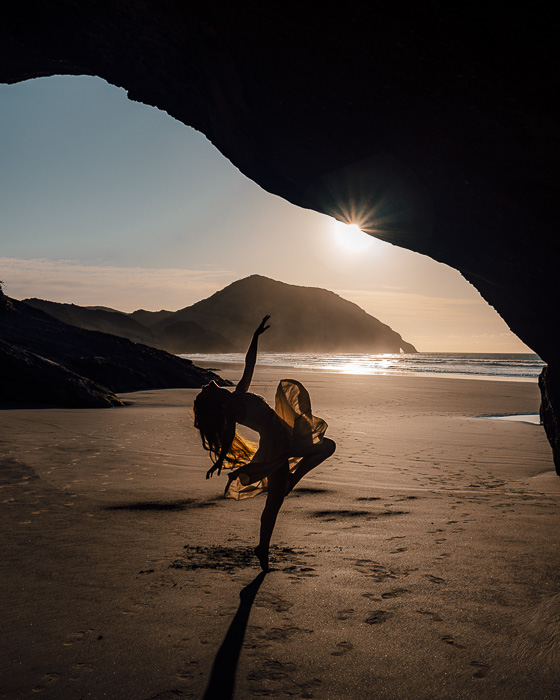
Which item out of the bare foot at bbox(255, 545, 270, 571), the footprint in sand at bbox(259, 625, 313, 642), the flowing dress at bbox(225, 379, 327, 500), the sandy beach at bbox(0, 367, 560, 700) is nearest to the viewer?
the sandy beach at bbox(0, 367, 560, 700)

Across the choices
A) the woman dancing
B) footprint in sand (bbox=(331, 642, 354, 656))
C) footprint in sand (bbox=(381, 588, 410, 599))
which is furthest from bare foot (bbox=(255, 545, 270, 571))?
footprint in sand (bbox=(331, 642, 354, 656))

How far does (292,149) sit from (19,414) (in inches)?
323

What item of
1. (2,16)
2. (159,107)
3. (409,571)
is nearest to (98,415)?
(159,107)

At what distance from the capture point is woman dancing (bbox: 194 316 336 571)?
4.02 metres

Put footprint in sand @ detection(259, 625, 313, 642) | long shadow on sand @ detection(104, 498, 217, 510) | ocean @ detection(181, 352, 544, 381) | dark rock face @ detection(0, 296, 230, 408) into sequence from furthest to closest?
1. ocean @ detection(181, 352, 544, 381)
2. dark rock face @ detection(0, 296, 230, 408)
3. long shadow on sand @ detection(104, 498, 217, 510)
4. footprint in sand @ detection(259, 625, 313, 642)

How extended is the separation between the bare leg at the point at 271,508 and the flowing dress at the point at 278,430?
0.33 ft

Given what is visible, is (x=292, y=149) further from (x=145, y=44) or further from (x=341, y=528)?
(x=341, y=528)

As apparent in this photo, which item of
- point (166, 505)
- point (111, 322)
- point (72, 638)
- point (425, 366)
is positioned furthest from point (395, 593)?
point (111, 322)

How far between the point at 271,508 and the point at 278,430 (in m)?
0.61

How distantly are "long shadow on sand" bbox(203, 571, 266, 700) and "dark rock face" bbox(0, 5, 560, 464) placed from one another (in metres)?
4.29

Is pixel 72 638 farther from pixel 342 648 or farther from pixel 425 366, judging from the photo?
pixel 425 366

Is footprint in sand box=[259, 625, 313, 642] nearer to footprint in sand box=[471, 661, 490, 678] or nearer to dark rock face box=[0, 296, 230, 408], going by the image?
footprint in sand box=[471, 661, 490, 678]

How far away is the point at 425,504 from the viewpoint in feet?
19.4

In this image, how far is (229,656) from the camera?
2.80 metres
